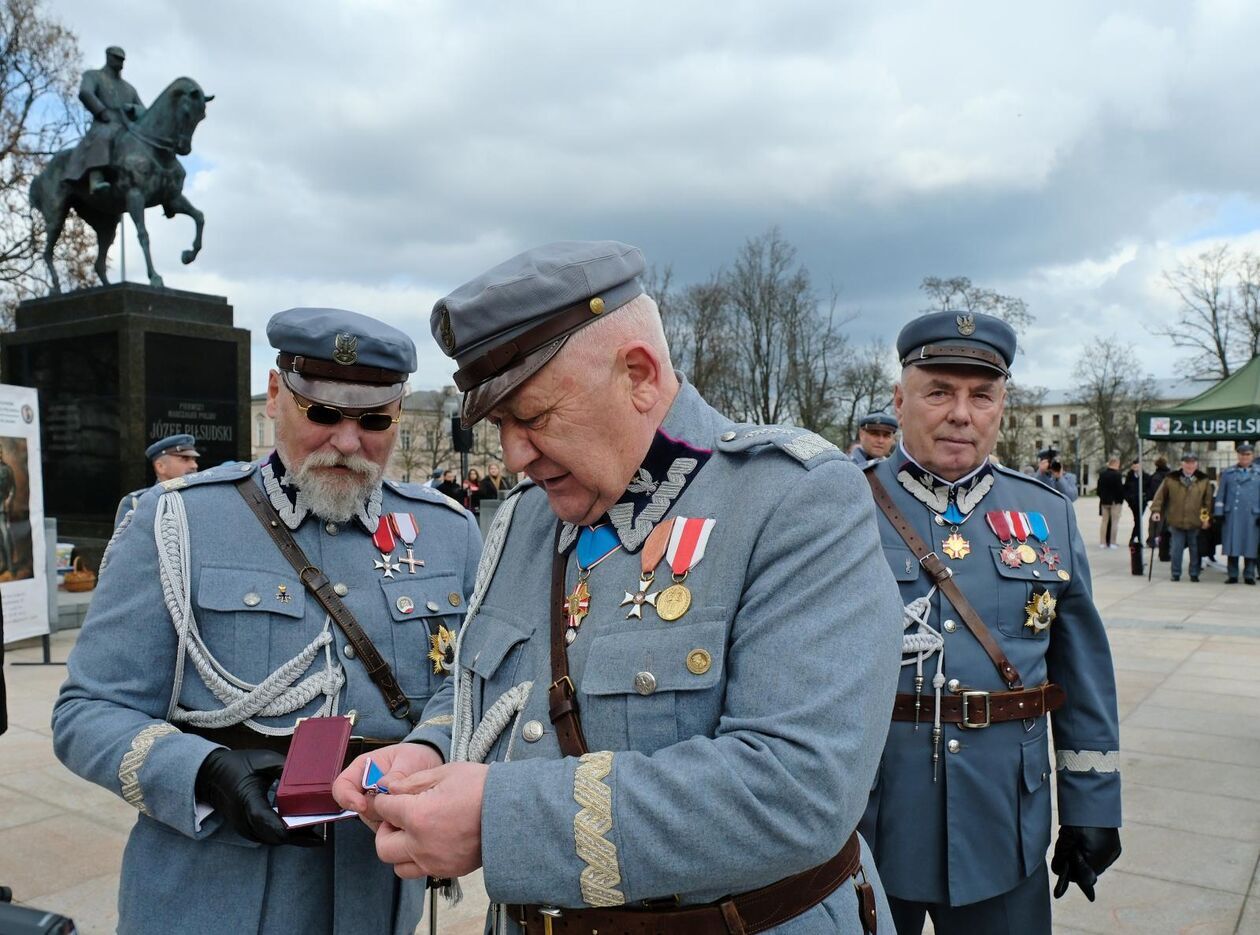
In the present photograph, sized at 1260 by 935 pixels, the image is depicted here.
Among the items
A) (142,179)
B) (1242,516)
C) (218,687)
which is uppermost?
(142,179)

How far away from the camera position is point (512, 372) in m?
1.39

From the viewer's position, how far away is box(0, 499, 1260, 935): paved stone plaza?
3.78 meters

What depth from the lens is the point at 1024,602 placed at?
8.51 ft

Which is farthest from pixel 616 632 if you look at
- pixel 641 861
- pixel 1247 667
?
pixel 1247 667

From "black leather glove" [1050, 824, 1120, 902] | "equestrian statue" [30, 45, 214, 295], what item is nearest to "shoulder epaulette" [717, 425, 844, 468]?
"black leather glove" [1050, 824, 1120, 902]

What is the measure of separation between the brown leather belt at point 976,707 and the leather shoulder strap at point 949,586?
48 millimetres

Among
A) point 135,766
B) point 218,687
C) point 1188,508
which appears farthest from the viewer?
point 1188,508

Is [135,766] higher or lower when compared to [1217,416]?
lower

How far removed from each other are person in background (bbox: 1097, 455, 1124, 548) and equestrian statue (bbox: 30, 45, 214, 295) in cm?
1754

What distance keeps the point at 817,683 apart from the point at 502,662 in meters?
0.57

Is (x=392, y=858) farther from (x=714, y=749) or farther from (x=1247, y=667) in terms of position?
(x=1247, y=667)

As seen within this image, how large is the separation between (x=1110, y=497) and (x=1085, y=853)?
19.5m

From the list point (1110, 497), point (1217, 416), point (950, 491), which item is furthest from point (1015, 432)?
point (950, 491)

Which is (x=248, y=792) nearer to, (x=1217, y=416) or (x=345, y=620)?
(x=345, y=620)
